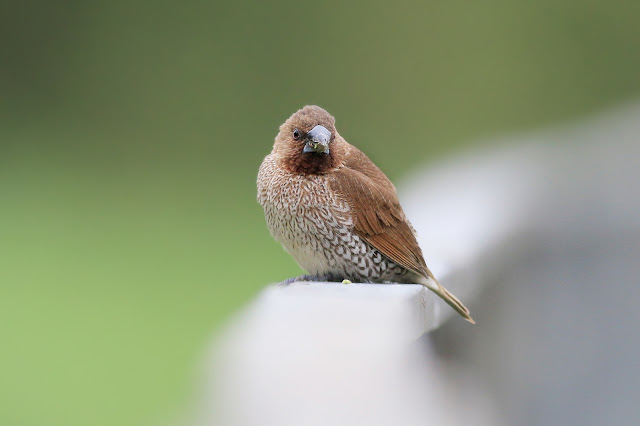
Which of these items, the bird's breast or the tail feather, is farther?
the bird's breast

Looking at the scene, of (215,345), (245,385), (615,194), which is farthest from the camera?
(615,194)

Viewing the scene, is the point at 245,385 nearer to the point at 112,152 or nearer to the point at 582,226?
the point at 582,226

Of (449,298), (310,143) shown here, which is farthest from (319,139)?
(449,298)

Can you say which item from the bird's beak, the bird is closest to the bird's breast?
the bird

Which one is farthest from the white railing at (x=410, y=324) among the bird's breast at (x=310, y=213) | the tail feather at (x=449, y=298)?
the bird's breast at (x=310, y=213)

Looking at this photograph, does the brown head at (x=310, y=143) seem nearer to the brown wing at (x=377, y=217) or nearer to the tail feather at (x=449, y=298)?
the brown wing at (x=377, y=217)

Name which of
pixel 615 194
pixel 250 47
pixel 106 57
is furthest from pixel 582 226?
pixel 106 57

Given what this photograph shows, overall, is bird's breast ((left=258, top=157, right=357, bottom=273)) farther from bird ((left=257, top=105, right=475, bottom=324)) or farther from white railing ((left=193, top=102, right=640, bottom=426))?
white railing ((left=193, top=102, right=640, bottom=426))

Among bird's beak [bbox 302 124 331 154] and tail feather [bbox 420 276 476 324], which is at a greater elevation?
bird's beak [bbox 302 124 331 154]
